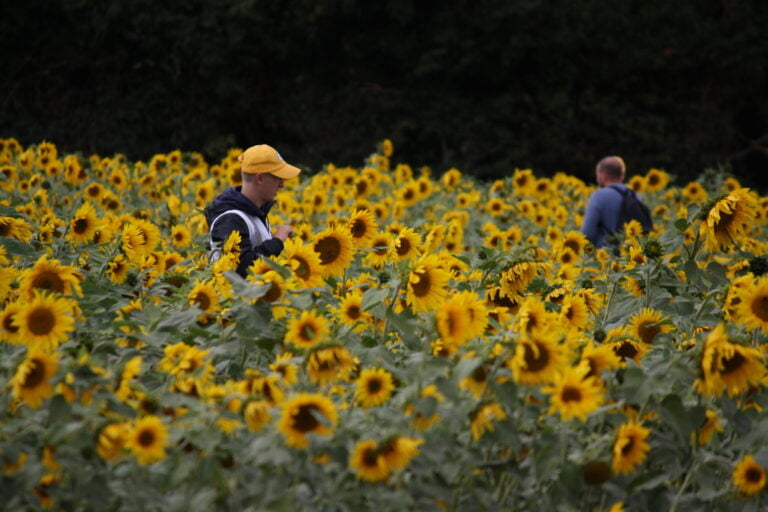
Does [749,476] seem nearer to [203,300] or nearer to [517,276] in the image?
[517,276]

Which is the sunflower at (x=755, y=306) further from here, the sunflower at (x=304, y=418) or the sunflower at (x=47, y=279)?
the sunflower at (x=47, y=279)

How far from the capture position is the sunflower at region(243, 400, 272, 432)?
235 cm

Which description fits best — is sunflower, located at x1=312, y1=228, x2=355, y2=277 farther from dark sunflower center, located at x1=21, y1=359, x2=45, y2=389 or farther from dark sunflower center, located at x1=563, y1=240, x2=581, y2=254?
dark sunflower center, located at x1=563, y1=240, x2=581, y2=254

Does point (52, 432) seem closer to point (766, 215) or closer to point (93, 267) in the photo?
point (93, 267)

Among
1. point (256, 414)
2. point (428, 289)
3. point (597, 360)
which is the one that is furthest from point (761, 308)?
point (256, 414)

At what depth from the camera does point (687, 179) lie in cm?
1894

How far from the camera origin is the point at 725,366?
260 cm

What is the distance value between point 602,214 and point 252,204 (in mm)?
3692

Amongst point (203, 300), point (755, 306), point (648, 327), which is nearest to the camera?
point (755, 306)

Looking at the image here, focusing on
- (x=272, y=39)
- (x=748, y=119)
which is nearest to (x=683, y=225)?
(x=272, y=39)

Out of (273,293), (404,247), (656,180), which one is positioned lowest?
(273,293)

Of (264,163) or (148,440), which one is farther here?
(264,163)

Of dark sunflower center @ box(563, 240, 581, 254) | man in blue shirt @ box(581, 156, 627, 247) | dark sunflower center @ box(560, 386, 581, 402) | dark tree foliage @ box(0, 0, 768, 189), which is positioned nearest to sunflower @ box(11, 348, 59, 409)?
dark sunflower center @ box(560, 386, 581, 402)

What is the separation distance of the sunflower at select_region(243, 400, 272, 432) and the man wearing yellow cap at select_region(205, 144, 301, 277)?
1979 mm
